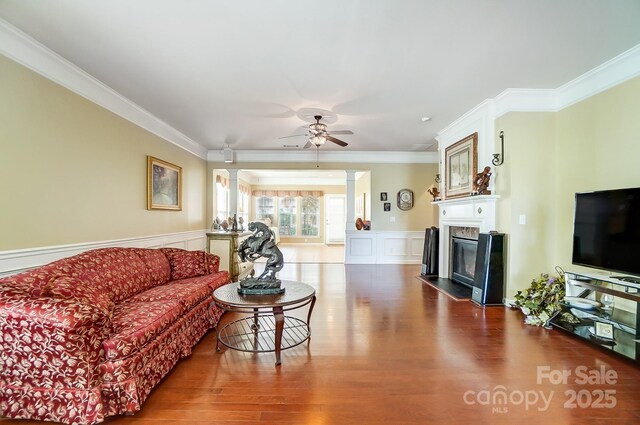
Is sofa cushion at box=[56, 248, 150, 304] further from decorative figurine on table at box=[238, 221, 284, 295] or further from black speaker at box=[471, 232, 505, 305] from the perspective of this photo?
black speaker at box=[471, 232, 505, 305]

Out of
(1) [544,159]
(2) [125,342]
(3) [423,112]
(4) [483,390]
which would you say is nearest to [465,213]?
(1) [544,159]

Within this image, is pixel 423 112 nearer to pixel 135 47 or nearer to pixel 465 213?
pixel 465 213

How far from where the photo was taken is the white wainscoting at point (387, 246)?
6.79 metres

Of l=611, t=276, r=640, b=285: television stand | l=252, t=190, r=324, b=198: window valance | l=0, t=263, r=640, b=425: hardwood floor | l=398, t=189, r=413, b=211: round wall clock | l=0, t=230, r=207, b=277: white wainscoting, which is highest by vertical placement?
l=252, t=190, r=324, b=198: window valance

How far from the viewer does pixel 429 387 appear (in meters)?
→ 1.98

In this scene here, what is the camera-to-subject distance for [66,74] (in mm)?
2742

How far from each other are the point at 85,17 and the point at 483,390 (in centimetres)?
391

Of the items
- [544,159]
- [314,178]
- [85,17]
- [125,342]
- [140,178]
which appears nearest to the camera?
[125,342]

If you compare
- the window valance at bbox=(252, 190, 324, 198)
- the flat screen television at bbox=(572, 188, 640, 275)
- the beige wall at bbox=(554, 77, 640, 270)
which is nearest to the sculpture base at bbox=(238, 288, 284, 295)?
the flat screen television at bbox=(572, 188, 640, 275)

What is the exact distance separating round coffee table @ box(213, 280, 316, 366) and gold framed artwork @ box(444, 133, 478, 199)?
309cm

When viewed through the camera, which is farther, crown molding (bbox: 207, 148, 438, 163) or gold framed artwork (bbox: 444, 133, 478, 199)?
crown molding (bbox: 207, 148, 438, 163)

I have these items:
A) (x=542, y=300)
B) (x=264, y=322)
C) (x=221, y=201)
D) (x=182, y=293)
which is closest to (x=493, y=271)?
(x=542, y=300)

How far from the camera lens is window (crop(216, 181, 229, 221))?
273 inches

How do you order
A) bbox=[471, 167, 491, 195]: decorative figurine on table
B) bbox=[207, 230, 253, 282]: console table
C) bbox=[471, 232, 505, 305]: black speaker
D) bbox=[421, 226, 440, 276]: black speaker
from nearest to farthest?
bbox=[471, 232, 505, 305]: black speaker → bbox=[471, 167, 491, 195]: decorative figurine on table → bbox=[207, 230, 253, 282]: console table → bbox=[421, 226, 440, 276]: black speaker
